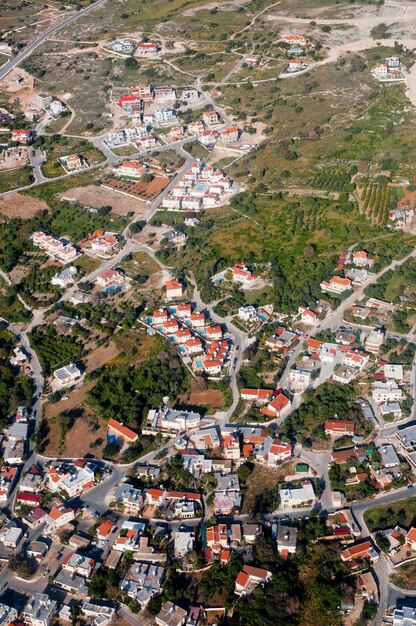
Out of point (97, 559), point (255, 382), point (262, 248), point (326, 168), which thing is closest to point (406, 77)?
point (326, 168)

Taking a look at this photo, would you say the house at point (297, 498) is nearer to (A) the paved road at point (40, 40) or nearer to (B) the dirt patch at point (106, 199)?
(B) the dirt patch at point (106, 199)

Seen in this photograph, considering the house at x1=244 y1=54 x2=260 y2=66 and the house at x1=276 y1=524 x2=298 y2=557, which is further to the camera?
the house at x1=244 y1=54 x2=260 y2=66

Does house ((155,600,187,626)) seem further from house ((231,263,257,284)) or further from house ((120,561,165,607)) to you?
house ((231,263,257,284))

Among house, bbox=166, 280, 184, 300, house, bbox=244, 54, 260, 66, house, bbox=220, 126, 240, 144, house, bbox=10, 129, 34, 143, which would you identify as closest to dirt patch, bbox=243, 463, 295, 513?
house, bbox=166, 280, 184, 300

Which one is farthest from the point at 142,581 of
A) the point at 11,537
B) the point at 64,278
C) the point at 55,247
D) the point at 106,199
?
the point at 106,199

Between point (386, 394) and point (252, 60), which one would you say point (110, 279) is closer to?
point (386, 394)

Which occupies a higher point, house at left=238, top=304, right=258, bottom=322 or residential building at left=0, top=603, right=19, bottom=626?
house at left=238, top=304, right=258, bottom=322
